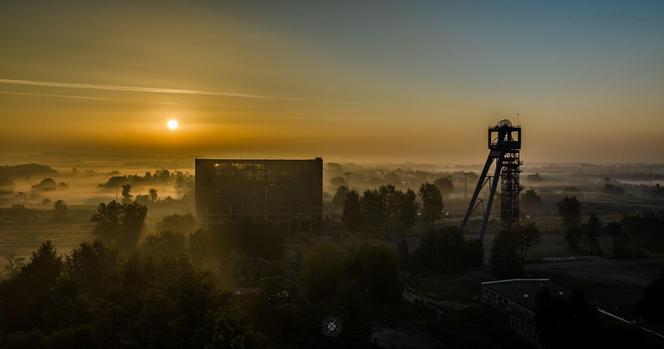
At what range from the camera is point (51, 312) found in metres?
28.6

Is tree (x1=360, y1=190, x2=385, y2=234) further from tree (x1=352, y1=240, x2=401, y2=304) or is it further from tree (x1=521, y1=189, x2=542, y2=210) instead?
tree (x1=521, y1=189, x2=542, y2=210)

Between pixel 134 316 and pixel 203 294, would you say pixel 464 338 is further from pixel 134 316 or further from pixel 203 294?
pixel 134 316

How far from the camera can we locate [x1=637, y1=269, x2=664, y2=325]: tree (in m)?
32.4

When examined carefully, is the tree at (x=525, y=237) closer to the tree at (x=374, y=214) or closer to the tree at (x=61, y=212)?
the tree at (x=374, y=214)

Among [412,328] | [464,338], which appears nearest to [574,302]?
[464,338]

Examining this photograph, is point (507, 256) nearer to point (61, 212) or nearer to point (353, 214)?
point (353, 214)

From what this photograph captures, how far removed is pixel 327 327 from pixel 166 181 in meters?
177

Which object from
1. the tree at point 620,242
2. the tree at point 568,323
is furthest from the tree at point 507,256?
the tree at point 568,323

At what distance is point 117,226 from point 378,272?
39275mm

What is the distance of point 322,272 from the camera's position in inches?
1689

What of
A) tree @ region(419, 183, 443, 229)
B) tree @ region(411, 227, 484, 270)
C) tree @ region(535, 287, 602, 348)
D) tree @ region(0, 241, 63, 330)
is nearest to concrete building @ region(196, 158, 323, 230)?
tree @ region(419, 183, 443, 229)

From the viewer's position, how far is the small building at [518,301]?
109 ft

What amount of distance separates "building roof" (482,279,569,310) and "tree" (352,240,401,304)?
821 centimetres

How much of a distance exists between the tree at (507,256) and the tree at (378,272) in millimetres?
13125
